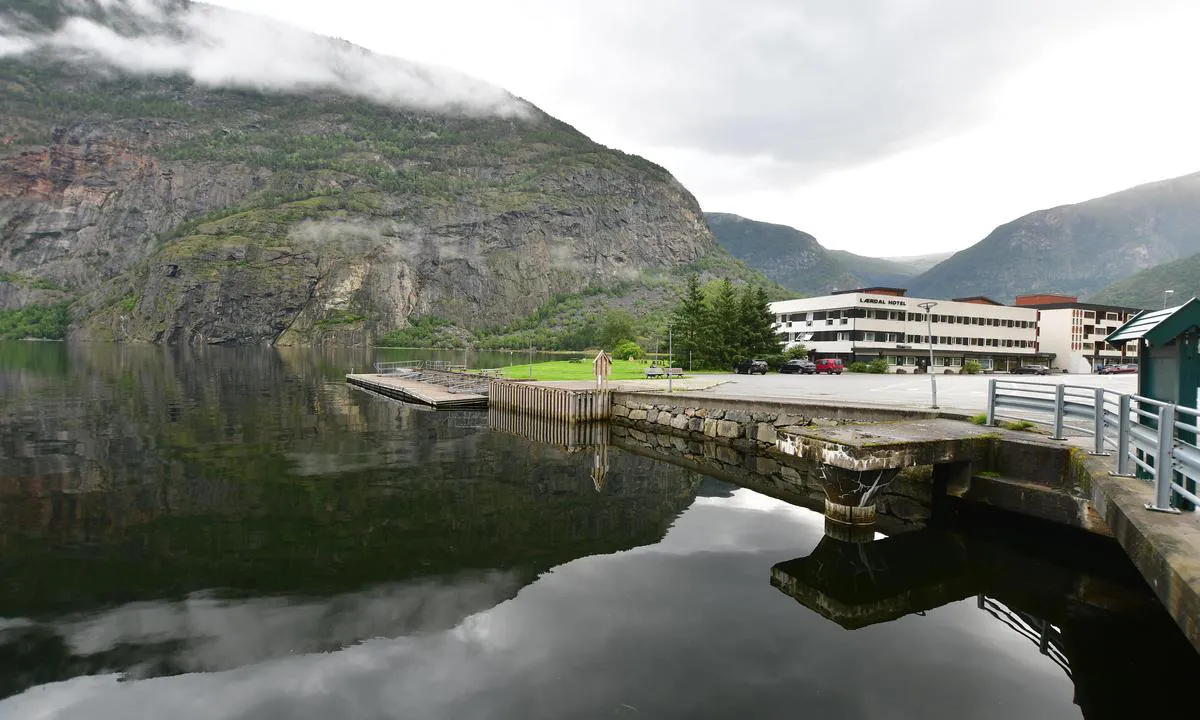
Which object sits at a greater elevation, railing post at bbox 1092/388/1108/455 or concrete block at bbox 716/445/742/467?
railing post at bbox 1092/388/1108/455

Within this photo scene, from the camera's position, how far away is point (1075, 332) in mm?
103375

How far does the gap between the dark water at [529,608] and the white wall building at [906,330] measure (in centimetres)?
7471

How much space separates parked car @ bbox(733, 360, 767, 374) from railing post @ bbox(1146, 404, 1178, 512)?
185ft

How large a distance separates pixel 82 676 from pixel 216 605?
2.25m

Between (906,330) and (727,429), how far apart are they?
7330 cm

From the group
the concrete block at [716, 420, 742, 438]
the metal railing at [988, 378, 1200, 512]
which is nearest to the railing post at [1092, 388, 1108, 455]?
the metal railing at [988, 378, 1200, 512]

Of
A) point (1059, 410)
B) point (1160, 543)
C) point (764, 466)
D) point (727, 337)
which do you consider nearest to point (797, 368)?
point (727, 337)

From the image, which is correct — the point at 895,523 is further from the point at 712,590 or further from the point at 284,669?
the point at 284,669

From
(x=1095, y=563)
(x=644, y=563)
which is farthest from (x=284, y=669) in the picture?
(x=1095, y=563)

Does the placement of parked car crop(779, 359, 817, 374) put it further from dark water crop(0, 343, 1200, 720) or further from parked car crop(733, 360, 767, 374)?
dark water crop(0, 343, 1200, 720)

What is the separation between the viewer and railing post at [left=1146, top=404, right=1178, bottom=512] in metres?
7.73

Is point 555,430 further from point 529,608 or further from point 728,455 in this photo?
point 529,608

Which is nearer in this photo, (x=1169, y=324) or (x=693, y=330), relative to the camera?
(x=1169, y=324)

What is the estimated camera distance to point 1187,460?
7277mm
